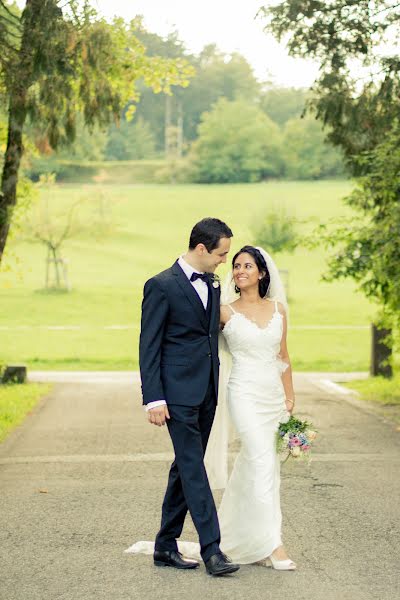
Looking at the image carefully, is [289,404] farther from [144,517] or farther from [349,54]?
[349,54]

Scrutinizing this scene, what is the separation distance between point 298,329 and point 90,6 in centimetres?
3360

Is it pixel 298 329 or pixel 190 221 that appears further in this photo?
pixel 190 221

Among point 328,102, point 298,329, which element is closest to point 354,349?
point 298,329

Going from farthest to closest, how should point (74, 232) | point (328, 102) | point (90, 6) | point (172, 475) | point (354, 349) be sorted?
point (74, 232) → point (354, 349) → point (328, 102) → point (90, 6) → point (172, 475)

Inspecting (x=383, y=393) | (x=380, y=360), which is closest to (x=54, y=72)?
(x=383, y=393)

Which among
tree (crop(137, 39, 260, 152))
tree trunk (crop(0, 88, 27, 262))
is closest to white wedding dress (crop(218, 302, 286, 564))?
tree trunk (crop(0, 88, 27, 262))

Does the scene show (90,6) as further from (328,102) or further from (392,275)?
(392,275)

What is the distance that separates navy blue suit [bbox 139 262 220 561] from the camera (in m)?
5.87

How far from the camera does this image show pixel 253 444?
247 inches

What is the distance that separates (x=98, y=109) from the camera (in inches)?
598

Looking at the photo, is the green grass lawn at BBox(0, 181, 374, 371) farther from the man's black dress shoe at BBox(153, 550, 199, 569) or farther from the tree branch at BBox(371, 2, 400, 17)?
the man's black dress shoe at BBox(153, 550, 199, 569)

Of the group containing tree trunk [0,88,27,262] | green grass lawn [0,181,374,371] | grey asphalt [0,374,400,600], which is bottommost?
green grass lawn [0,181,374,371]

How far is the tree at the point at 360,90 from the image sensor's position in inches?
581

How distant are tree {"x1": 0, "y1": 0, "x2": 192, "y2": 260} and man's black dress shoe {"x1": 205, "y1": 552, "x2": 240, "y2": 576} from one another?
29.8 ft
